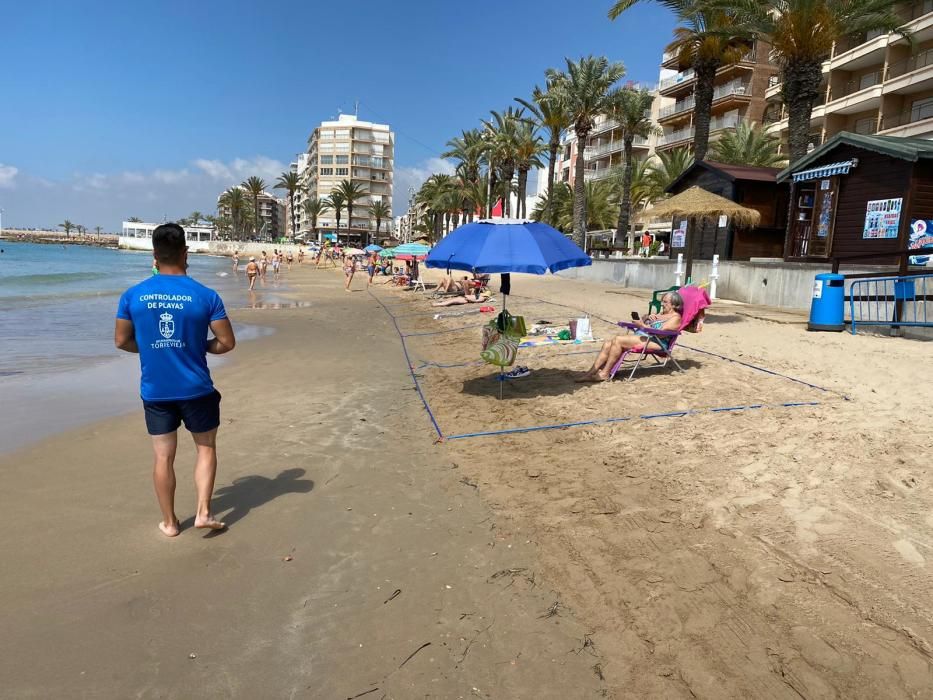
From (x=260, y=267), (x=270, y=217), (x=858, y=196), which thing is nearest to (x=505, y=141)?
(x=260, y=267)

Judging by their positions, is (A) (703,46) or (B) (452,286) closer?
(B) (452,286)

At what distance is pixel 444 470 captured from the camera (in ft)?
14.8

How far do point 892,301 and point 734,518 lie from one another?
848 cm

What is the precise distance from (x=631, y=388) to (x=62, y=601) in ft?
16.9

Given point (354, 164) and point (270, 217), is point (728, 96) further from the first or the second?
point (270, 217)

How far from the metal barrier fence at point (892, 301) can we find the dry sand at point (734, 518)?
6.64ft

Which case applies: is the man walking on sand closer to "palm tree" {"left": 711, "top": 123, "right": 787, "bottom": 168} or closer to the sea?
the sea

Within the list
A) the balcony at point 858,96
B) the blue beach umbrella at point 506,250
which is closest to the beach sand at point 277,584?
the blue beach umbrella at point 506,250

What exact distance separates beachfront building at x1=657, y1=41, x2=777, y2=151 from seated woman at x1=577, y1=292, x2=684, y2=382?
121ft

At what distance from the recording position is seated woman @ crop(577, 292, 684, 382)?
6.62 metres

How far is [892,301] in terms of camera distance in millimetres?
9641

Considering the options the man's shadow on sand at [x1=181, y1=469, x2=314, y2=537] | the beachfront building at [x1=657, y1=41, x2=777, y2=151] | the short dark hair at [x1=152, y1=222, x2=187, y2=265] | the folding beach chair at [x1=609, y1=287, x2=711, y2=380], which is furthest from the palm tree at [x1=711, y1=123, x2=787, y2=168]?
the short dark hair at [x1=152, y1=222, x2=187, y2=265]

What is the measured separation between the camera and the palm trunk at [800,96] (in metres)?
16.9

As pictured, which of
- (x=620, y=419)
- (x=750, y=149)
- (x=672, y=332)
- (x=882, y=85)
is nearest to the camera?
(x=620, y=419)
